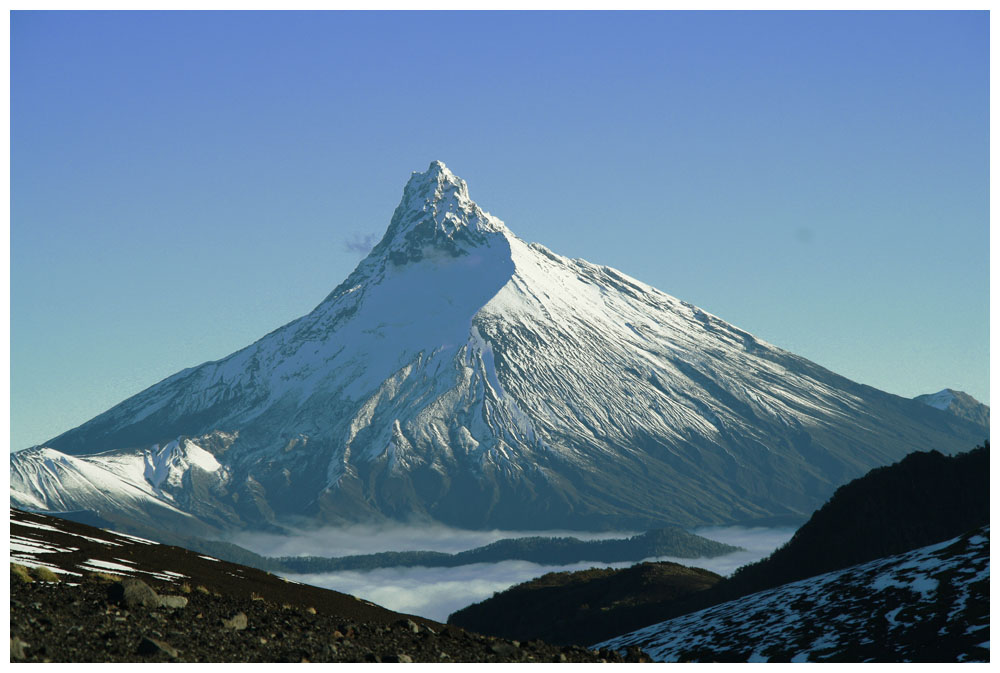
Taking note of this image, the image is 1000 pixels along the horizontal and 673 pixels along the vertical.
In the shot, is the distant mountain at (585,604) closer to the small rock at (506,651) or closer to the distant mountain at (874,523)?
the distant mountain at (874,523)

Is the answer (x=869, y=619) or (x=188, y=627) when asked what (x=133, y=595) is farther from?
(x=869, y=619)

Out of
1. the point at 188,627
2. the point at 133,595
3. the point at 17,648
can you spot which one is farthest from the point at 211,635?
the point at 17,648

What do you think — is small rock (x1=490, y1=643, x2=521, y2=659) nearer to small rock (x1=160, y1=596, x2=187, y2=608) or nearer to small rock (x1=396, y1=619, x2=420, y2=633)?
small rock (x1=396, y1=619, x2=420, y2=633)

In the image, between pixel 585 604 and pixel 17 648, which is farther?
pixel 585 604

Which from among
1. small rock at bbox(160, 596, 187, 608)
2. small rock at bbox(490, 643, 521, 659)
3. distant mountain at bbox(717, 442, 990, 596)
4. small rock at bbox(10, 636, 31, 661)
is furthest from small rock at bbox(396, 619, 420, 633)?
distant mountain at bbox(717, 442, 990, 596)

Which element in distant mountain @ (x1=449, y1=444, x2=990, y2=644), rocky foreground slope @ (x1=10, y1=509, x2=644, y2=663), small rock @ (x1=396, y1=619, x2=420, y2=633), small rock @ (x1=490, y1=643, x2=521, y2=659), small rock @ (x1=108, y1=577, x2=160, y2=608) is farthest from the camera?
distant mountain @ (x1=449, y1=444, x2=990, y2=644)

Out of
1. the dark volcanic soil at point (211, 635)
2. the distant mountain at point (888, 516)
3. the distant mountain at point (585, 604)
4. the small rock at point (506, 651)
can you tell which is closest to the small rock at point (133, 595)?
the dark volcanic soil at point (211, 635)

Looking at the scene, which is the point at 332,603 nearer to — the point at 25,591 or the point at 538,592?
the point at 25,591
